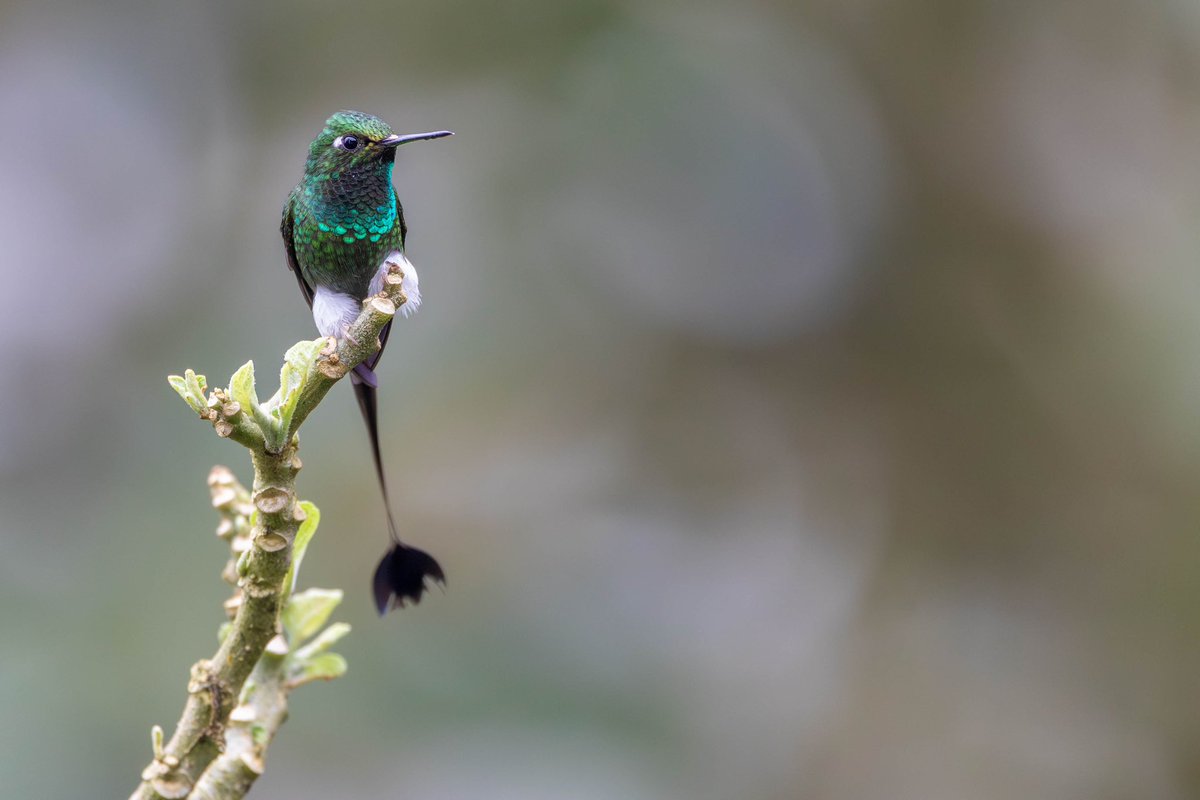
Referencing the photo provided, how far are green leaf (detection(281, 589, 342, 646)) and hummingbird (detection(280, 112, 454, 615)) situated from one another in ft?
1.28

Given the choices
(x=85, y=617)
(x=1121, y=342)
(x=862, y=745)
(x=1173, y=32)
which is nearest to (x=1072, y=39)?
(x=1173, y=32)

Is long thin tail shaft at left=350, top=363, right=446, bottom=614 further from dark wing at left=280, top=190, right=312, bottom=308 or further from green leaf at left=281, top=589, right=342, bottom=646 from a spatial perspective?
dark wing at left=280, top=190, right=312, bottom=308

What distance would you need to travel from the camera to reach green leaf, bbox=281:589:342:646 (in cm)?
145

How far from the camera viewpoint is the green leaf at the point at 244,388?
3.78 feet

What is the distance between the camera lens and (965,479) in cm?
543

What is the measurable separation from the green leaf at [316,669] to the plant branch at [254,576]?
1.4 inches

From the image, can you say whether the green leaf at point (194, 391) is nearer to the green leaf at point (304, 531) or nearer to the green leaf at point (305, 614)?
the green leaf at point (304, 531)

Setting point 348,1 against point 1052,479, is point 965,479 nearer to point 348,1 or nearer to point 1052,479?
point 1052,479

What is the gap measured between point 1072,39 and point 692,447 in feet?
9.12

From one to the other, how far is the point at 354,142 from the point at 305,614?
0.88 meters

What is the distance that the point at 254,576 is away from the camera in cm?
126

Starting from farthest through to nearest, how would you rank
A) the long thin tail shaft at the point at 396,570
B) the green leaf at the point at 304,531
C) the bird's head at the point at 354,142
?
the bird's head at the point at 354,142 < the long thin tail shaft at the point at 396,570 < the green leaf at the point at 304,531

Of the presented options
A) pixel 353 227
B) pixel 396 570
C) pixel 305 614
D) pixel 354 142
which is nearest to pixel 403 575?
pixel 396 570

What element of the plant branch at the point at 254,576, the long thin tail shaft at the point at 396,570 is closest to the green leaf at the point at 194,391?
the plant branch at the point at 254,576
